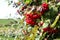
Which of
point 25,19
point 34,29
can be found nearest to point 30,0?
point 25,19

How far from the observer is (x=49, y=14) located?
1475 mm

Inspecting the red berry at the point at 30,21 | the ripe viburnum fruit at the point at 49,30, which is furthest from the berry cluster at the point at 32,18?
the ripe viburnum fruit at the point at 49,30

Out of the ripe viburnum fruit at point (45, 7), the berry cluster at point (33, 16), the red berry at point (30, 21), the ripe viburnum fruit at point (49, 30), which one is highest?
the ripe viburnum fruit at point (45, 7)

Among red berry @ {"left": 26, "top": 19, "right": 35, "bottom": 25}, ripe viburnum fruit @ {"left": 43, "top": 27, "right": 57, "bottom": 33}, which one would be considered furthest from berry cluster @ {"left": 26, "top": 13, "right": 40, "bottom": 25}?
ripe viburnum fruit @ {"left": 43, "top": 27, "right": 57, "bottom": 33}

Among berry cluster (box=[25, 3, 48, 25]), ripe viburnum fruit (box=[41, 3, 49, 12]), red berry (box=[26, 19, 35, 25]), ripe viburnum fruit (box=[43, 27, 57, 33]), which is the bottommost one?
ripe viburnum fruit (box=[43, 27, 57, 33])

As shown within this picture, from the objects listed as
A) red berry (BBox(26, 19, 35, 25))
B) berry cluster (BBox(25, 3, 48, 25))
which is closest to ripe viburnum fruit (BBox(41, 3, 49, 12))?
berry cluster (BBox(25, 3, 48, 25))

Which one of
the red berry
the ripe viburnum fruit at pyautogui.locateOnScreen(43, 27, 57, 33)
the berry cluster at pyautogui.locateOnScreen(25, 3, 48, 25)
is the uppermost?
the berry cluster at pyautogui.locateOnScreen(25, 3, 48, 25)

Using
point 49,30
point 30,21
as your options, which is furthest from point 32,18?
point 49,30

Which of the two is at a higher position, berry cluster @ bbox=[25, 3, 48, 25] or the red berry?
berry cluster @ bbox=[25, 3, 48, 25]

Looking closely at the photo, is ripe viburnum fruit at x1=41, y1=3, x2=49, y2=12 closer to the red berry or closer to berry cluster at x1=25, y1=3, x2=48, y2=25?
berry cluster at x1=25, y1=3, x2=48, y2=25

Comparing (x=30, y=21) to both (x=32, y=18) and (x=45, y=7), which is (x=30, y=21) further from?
(x=45, y=7)

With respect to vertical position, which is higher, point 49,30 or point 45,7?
point 45,7

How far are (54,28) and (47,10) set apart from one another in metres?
0.12

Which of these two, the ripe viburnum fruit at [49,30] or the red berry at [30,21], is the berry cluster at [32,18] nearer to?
the red berry at [30,21]
